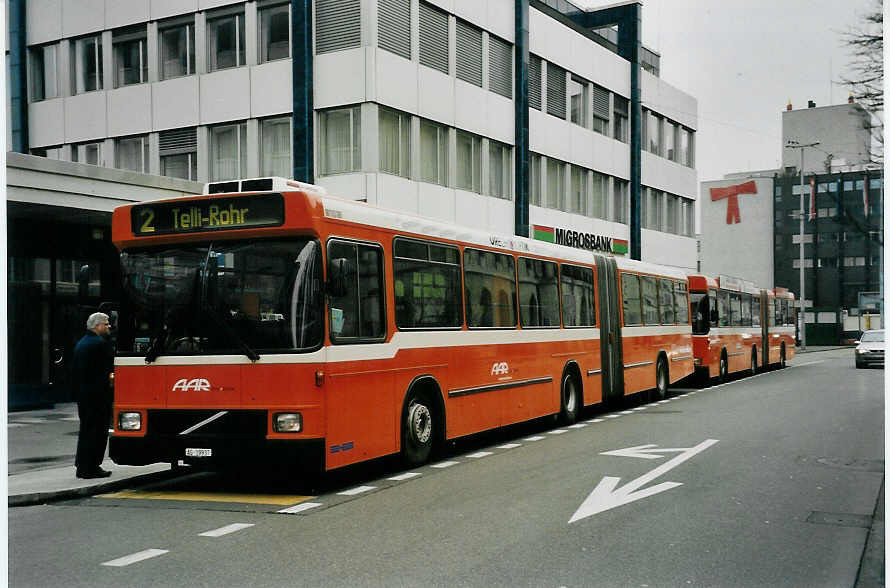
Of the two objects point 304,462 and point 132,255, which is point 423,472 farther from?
point 132,255

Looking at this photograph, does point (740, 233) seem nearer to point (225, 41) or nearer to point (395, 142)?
point (395, 142)

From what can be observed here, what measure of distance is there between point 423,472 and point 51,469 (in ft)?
14.4

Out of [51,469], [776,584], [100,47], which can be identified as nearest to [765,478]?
[776,584]

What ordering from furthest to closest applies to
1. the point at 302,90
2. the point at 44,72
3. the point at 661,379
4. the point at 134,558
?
1. the point at 44,72
2. the point at 302,90
3. the point at 661,379
4. the point at 134,558

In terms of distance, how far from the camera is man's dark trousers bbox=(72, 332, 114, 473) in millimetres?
10891

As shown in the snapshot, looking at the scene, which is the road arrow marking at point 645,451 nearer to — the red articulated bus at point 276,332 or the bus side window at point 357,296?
the red articulated bus at point 276,332

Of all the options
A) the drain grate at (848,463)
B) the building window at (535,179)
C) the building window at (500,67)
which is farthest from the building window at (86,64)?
the drain grate at (848,463)

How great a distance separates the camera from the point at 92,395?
35.8 ft

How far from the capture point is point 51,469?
38.9 ft

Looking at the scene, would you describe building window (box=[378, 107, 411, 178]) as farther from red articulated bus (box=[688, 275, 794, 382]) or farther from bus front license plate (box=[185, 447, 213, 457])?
bus front license plate (box=[185, 447, 213, 457])

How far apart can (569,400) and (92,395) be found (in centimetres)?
870

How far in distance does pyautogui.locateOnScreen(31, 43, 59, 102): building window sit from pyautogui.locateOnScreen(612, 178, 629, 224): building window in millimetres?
21984

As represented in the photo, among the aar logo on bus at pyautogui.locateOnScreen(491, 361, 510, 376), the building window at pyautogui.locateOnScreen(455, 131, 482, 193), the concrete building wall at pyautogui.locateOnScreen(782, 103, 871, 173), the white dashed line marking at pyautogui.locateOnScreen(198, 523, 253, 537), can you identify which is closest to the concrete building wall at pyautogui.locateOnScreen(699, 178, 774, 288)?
the concrete building wall at pyautogui.locateOnScreen(782, 103, 871, 173)

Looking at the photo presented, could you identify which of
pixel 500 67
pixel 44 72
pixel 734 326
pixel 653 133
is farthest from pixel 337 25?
pixel 653 133
